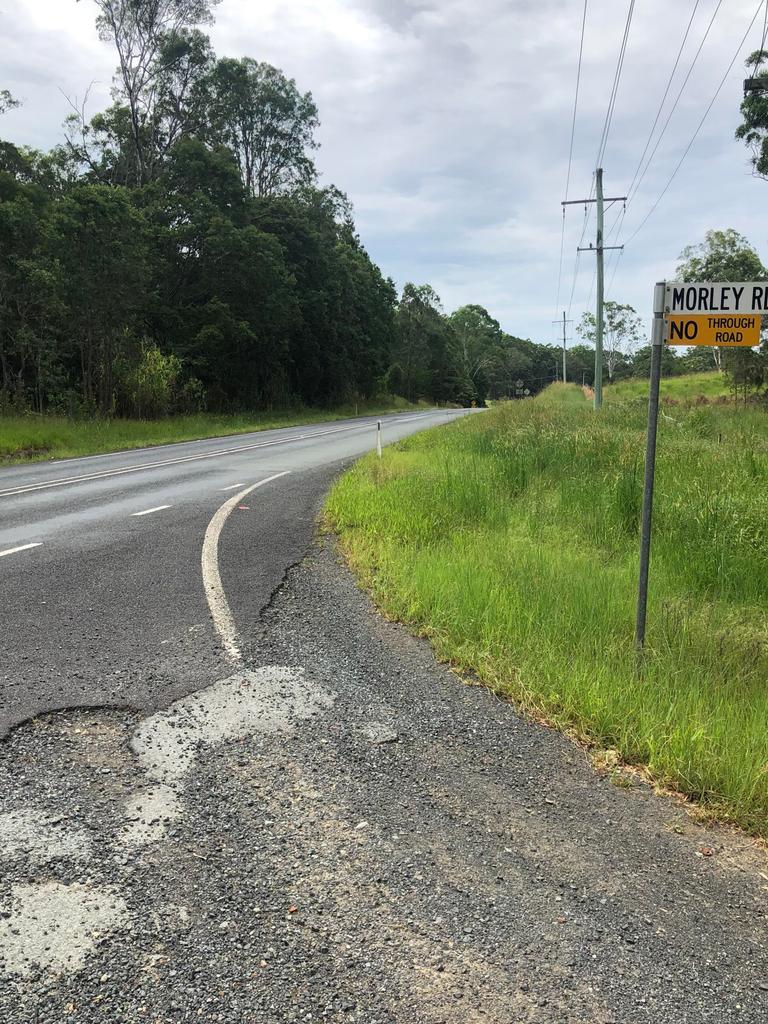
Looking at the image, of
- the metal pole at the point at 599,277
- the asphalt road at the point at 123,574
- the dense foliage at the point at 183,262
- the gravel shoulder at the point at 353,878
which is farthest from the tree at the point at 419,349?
the gravel shoulder at the point at 353,878

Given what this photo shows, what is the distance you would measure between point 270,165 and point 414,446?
125ft

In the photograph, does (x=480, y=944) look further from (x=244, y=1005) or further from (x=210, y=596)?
(x=210, y=596)

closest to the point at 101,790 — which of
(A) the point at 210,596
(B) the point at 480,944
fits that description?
(B) the point at 480,944

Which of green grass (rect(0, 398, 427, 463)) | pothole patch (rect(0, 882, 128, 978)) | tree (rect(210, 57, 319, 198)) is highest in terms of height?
tree (rect(210, 57, 319, 198))

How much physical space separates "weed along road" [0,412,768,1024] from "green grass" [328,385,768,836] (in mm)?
322

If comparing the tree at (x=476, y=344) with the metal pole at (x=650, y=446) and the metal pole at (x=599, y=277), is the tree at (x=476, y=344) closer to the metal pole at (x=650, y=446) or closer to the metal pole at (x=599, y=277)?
the metal pole at (x=599, y=277)

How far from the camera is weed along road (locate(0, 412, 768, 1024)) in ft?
6.82

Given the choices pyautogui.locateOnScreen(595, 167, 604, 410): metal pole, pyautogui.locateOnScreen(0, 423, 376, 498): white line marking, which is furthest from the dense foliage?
pyautogui.locateOnScreen(595, 167, 604, 410): metal pole

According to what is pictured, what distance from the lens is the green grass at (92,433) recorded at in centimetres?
1853

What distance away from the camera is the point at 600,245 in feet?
105

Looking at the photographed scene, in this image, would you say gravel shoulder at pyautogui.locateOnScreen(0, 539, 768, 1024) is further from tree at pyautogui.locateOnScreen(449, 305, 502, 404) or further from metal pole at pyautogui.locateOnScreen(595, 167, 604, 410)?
tree at pyautogui.locateOnScreen(449, 305, 502, 404)

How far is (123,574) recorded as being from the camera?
21.8 ft

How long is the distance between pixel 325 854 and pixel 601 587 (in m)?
3.58

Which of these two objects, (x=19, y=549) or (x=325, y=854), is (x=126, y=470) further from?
(x=325, y=854)
